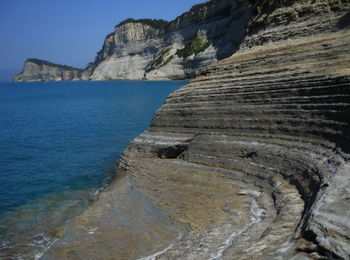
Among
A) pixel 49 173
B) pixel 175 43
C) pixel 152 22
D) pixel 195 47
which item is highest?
pixel 152 22

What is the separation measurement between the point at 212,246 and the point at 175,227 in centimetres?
259

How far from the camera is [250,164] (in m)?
14.4

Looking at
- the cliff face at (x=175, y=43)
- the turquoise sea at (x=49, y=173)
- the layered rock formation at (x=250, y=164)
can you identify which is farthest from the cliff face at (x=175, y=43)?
the layered rock formation at (x=250, y=164)

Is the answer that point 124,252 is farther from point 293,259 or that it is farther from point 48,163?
point 48,163

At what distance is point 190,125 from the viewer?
18.2 m

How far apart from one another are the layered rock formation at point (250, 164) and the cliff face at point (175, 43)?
69.0m

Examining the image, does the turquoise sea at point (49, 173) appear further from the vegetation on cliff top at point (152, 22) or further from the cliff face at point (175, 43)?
the vegetation on cliff top at point (152, 22)

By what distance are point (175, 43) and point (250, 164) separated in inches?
4519

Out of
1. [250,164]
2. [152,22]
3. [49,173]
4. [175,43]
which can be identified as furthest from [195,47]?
[250,164]

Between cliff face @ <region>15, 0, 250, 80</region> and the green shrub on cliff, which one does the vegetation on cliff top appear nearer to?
cliff face @ <region>15, 0, 250, 80</region>

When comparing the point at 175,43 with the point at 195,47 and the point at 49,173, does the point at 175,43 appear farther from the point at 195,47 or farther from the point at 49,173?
the point at 49,173

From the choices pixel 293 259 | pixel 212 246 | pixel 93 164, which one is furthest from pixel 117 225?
pixel 93 164

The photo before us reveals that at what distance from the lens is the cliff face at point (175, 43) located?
315 ft

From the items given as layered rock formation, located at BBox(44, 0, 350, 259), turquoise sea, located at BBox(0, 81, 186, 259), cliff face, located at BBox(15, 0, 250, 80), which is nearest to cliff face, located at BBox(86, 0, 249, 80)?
cliff face, located at BBox(15, 0, 250, 80)
